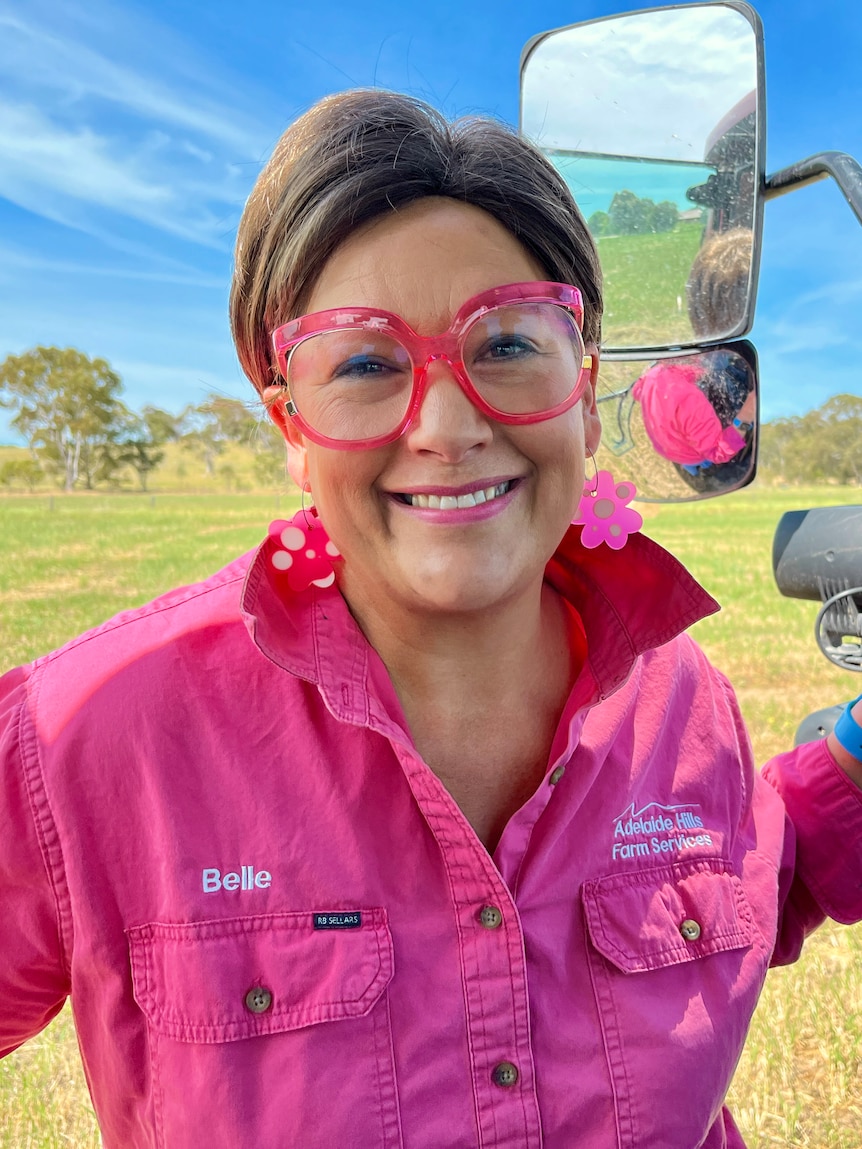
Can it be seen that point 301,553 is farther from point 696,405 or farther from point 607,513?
point 696,405

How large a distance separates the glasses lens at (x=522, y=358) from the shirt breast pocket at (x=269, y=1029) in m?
0.72

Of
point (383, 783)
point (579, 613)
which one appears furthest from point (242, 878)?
point (579, 613)

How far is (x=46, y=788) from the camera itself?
46.7 inches

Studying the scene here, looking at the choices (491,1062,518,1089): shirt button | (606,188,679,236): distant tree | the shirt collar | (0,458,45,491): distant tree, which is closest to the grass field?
the shirt collar

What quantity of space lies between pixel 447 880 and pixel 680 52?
151cm

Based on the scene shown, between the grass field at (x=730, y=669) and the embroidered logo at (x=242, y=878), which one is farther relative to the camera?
the grass field at (x=730, y=669)

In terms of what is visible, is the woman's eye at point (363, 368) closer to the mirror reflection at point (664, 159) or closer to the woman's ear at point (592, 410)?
the woman's ear at point (592, 410)

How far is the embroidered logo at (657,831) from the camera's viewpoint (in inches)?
56.6

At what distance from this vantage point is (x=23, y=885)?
119 centimetres

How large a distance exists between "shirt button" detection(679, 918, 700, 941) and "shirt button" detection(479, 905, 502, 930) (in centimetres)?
36

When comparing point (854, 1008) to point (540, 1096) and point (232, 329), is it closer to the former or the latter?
point (540, 1096)

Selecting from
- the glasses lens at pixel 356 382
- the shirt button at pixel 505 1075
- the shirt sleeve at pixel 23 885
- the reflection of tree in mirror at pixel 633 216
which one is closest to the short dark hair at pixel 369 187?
the glasses lens at pixel 356 382

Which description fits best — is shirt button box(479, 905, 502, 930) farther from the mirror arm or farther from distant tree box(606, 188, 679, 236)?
distant tree box(606, 188, 679, 236)

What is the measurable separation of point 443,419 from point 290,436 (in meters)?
0.31
